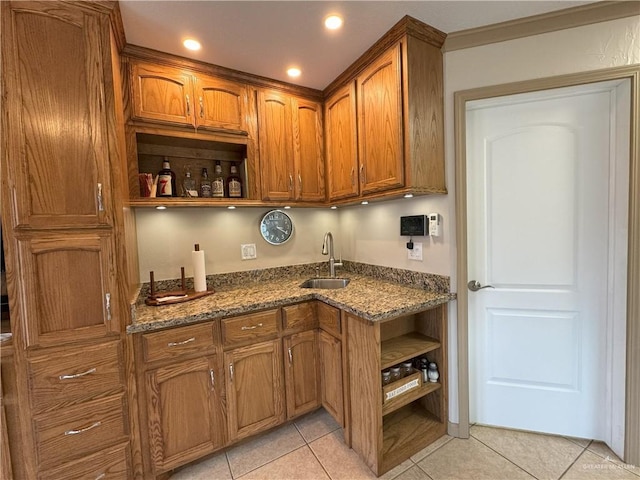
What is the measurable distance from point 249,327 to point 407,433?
1.21m

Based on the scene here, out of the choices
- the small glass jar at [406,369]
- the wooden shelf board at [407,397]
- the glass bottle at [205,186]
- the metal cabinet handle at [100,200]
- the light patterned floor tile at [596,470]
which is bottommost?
the light patterned floor tile at [596,470]

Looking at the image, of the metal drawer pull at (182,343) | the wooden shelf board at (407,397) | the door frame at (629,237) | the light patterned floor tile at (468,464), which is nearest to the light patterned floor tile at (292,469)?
the wooden shelf board at (407,397)

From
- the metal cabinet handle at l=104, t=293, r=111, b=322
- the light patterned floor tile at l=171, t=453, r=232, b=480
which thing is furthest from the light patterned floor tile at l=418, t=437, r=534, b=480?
the metal cabinet handle at l=104, t=293, r=111, b=322

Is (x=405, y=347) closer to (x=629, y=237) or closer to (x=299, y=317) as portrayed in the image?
(x=299, y=317)

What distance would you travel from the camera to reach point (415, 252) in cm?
196

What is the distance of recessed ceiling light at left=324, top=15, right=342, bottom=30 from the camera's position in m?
1.46

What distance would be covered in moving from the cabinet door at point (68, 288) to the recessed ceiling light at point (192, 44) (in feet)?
3.92

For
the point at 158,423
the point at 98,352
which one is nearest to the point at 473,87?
the point at 98,352

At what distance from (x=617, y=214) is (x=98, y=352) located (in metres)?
2.73

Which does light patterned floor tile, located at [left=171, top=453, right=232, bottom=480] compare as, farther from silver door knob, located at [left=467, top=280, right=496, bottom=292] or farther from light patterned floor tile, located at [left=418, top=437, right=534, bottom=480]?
silver door knob, located at [left=467, top=280, right=496, bottom=292]

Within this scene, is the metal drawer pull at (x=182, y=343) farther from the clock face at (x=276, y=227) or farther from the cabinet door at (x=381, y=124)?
the cabinet door at (x=381, y=124)

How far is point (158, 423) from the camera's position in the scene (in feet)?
4.73

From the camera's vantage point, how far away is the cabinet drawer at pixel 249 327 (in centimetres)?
161

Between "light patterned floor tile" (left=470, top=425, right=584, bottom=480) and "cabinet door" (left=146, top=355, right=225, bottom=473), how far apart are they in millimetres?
1631
